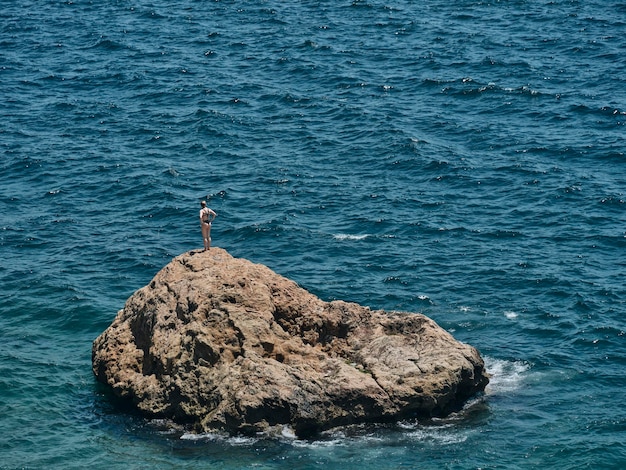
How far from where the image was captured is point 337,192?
8269 cm

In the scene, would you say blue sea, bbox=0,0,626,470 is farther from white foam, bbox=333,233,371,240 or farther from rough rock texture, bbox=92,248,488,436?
rough rock texture, bbox=92,248,488,436

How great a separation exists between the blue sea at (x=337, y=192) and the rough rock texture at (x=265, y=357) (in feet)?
4.02

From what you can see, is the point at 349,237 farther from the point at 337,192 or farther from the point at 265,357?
the point at 265,357

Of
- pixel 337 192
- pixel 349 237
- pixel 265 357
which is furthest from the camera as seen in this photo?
pixel 337 192

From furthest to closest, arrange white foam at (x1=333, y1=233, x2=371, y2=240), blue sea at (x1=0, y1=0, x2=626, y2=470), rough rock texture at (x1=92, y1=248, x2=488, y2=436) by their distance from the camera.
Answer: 1. white foam at (x1=333, y1=233, x2=371, y2=240)
2. blue sea at (x1=0, y1=0, x2=626, y2=470)
3. rough rock texture at (x1=92, y1=248, x2=488, y2=436)

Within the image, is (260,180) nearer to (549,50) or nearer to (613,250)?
(613,250)

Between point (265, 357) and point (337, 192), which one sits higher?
point (337, 192)

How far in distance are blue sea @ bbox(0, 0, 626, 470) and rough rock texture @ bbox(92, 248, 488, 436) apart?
4.02 feet

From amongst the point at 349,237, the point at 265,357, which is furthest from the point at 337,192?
the point at 265,357

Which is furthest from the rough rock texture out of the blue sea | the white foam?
the white foam

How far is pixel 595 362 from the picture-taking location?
60.5 meters

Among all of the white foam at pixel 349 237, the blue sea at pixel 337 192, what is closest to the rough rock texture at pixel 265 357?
the blue sea at pixel 337 192

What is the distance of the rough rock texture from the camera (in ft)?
169

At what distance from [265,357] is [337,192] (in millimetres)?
30956
